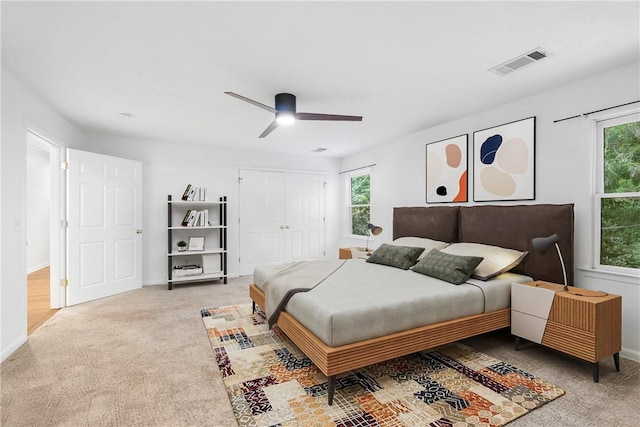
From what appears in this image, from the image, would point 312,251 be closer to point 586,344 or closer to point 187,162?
point 187,162

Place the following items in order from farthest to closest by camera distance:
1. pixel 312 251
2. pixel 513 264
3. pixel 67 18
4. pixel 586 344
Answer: pixel 312 251, pixel 513 264, pixel 586 344, pixel 67 18

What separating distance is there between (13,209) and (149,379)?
78.6 inches

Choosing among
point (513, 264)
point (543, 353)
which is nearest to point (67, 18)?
point (513, 264)

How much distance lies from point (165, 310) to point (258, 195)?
282 centimetres

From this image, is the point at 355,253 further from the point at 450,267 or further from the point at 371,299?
the point at 371,299

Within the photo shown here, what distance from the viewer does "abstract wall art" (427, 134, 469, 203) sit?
13.0 ft

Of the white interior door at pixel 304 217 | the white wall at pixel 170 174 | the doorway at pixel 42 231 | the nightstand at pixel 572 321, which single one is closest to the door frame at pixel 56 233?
the doorway at pixel 42 231

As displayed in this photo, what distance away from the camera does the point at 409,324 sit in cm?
232

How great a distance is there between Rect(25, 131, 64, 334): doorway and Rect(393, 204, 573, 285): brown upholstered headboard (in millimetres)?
4532

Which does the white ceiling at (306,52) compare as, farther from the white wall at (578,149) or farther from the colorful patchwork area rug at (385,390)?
the colorful patchwork area rug at (385,390)

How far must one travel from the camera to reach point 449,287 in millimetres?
2717

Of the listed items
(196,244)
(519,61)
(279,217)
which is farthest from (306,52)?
(279,217)

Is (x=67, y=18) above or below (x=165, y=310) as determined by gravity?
above

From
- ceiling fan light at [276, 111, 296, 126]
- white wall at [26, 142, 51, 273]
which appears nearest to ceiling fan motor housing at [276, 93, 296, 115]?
ceiling fan light at [276, 111, 296, 126]
